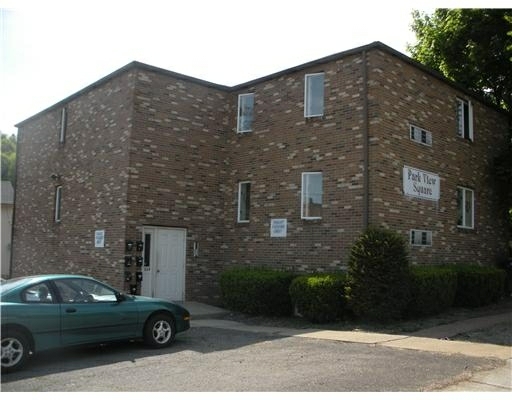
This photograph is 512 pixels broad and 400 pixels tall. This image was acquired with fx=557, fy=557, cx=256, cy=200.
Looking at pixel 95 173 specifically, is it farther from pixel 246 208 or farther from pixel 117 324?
pixel 117 324

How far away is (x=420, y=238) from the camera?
1526 cm

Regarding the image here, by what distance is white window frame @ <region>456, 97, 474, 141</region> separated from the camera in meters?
17.8

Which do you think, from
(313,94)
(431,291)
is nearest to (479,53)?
(313,94)

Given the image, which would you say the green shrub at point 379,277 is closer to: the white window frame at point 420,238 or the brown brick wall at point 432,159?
the brown brick wall at point 432,159

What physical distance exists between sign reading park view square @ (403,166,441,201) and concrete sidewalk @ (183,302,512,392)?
3.72m

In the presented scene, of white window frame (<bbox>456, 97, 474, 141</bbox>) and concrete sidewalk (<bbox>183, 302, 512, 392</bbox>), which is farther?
white window frame (<bbox>456, 97, 474, 141</bbox>)

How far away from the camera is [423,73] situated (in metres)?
16.2

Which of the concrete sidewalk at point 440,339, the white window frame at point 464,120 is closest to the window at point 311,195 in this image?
the concrete sidewalk at point 440,339

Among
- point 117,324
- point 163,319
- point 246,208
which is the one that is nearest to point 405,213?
point 246,208

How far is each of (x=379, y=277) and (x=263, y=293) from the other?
10.6 feet

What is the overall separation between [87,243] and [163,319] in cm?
816

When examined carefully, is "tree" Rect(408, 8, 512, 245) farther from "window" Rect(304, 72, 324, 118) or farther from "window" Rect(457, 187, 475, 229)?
"window" Rect(304, 72, 324, 118)

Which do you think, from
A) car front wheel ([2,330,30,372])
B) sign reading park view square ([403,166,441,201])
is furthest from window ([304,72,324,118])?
car front wheel ([2,330,30,372])

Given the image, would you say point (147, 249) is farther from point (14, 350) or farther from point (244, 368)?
point (244, 368)
